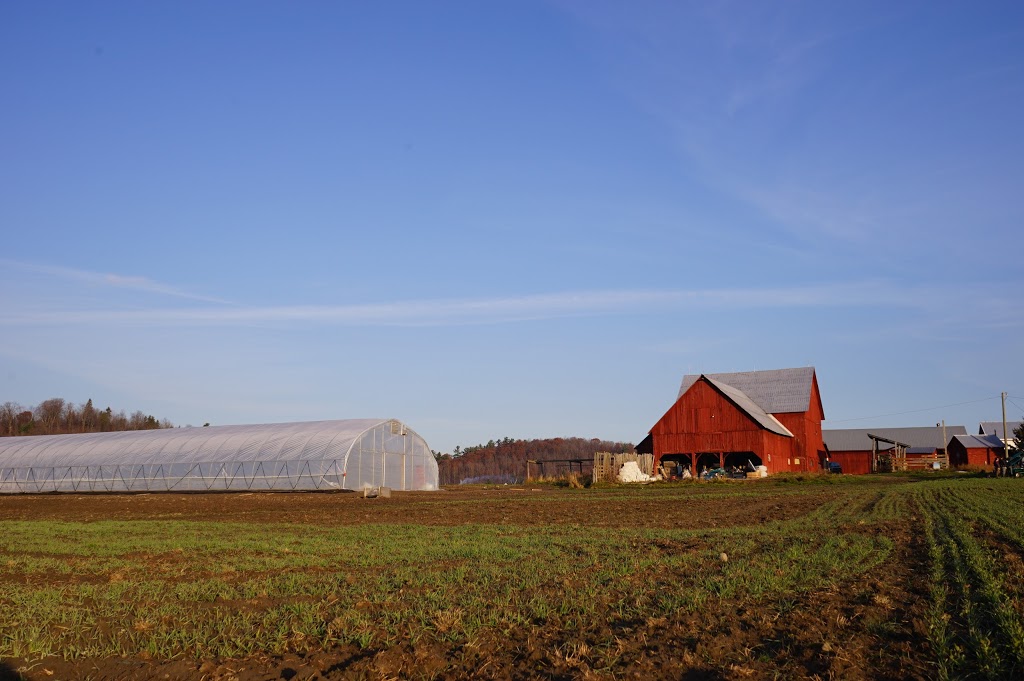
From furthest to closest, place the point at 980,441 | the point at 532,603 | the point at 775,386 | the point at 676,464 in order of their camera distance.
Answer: the point at 980,441
the point at 775,386
the point at 676,464
the point at 532,603

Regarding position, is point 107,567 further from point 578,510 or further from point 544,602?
point 578,510

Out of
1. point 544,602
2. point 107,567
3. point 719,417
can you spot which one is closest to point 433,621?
point 544,602

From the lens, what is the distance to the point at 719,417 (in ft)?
193

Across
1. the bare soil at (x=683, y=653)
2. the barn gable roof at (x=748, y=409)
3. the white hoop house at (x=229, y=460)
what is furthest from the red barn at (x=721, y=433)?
the bare soil at (x=683, y=653)

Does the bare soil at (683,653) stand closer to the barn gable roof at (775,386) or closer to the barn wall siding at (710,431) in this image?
the barn wall siding at (710,431)

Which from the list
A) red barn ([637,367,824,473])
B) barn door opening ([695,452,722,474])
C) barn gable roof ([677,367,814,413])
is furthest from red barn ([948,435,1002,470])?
barn door opening ([695,452,722,474])

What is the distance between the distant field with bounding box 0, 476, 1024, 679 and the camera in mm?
7477

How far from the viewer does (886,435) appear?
357 ft

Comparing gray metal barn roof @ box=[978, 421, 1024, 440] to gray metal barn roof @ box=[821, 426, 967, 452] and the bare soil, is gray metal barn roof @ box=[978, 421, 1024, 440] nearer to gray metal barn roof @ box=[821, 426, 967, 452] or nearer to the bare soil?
gray metal barn roof @ box=[821, 426, 967, 452]

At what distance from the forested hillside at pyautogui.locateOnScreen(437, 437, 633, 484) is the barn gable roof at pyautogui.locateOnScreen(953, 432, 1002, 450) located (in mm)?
40266

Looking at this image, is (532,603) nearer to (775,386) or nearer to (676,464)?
(676,464)

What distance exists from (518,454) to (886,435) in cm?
5114

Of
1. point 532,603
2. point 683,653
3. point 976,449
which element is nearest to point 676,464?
point 532,603

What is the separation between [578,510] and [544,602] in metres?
18.6
